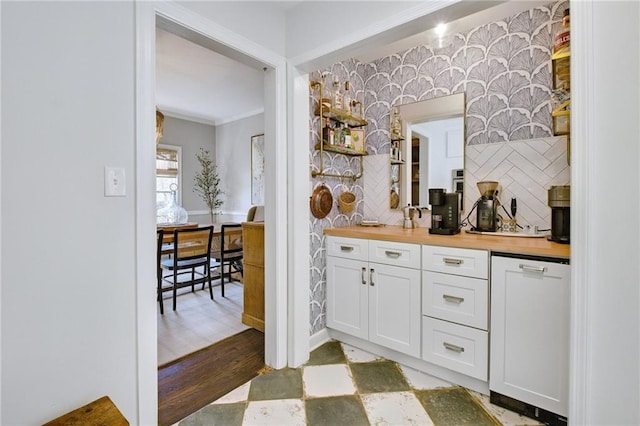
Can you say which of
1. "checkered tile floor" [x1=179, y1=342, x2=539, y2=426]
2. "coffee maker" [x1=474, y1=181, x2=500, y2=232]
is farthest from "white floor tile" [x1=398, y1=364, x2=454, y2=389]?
"coffee maker" [x1=474, y1=181, x2=500, y2=232]

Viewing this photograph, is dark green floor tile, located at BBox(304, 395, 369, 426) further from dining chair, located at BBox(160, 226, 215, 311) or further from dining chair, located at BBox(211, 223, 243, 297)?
dining chair, located at BBox(211, 223, 243, 297)

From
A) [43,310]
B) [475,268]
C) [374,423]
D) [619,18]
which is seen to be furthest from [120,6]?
[374,423]

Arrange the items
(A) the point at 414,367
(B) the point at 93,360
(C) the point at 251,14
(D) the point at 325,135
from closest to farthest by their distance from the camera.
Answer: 1. (B) the point at 93,360
2. (C) the point at 251,14
3. (A) the point at 414,367
4. (D) the point at 325,135

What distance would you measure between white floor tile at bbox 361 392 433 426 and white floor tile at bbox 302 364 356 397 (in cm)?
15

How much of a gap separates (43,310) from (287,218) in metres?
1.30

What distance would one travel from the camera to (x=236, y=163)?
18.6ft

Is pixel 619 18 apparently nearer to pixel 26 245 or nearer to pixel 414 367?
pixel 414 367

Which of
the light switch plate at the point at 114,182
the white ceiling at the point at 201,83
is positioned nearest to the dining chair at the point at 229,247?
the white ceiling at the point at 201,83

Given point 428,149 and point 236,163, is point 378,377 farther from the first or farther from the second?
point 236,163

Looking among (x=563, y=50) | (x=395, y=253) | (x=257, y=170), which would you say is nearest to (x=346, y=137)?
(x=395, y=253)

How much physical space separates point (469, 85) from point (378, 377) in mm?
2239

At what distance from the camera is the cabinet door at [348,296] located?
224 centimetres

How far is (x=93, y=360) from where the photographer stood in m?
1.23

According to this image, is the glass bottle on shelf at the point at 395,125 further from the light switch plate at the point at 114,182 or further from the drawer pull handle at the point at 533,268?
the light switch plate at the point at 114,182
